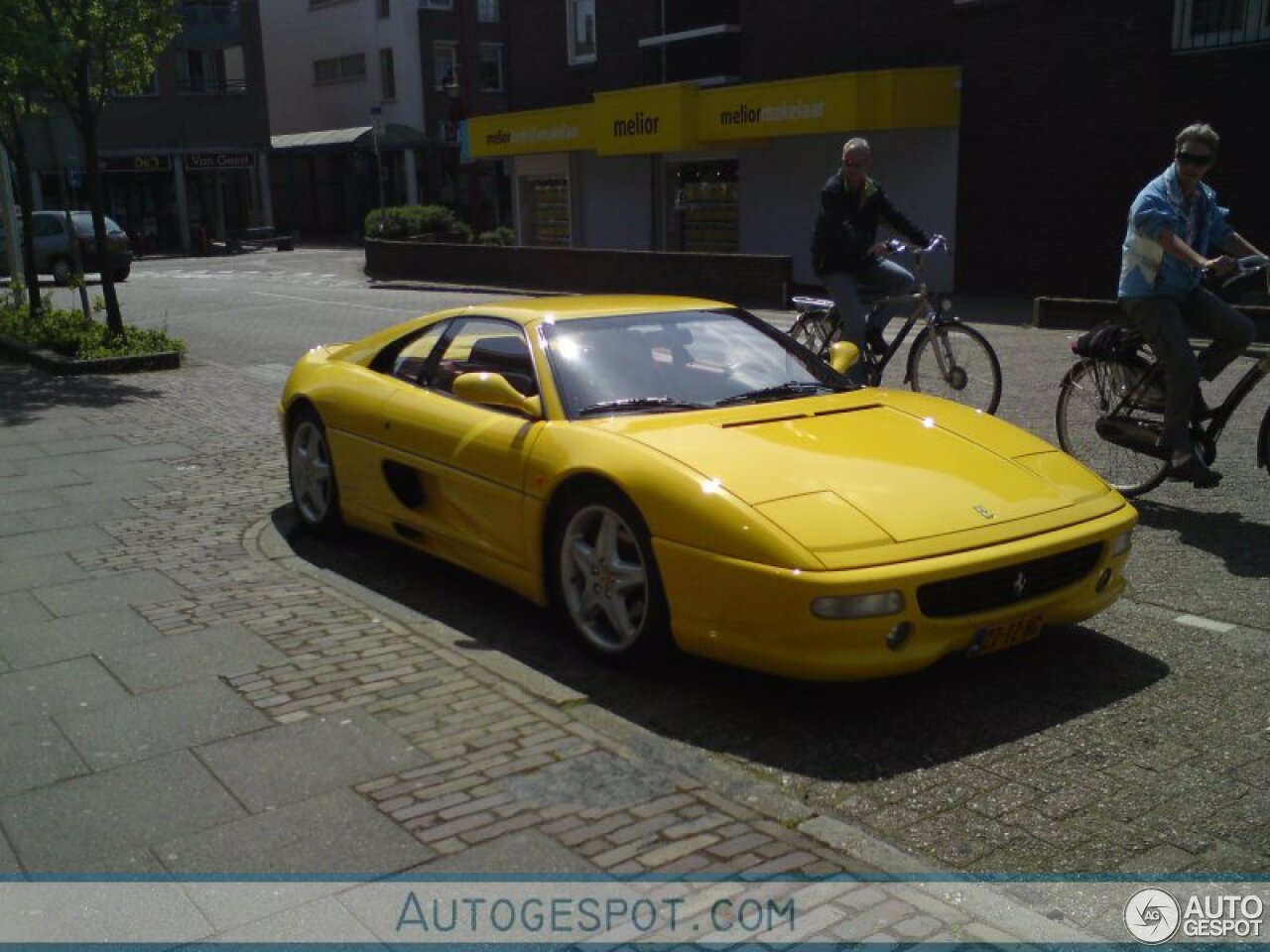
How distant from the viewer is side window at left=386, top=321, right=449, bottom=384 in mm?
6543

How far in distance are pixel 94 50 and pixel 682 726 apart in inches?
483

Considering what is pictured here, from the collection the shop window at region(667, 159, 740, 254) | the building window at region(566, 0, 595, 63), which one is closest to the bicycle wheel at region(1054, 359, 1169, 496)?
the shop window at region(667, 159, 740, 254)

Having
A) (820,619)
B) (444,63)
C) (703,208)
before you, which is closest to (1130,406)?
(820,619)

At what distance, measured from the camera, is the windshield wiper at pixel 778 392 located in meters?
5.57

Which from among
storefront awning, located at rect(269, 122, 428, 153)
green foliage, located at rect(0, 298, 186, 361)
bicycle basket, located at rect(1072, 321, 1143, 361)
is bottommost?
green foliage, located at rect(0, 298, 186, 361)

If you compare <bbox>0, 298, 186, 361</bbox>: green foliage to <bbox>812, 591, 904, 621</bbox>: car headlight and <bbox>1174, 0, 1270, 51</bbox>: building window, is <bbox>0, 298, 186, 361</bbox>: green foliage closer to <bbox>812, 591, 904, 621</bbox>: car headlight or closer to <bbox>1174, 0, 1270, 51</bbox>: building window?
<bbox>812, 591, 904, 621</bbox>: car headlight

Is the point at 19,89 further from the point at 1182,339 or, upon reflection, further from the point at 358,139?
the point at 358,139

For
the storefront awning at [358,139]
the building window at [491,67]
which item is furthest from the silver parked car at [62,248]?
the building window at [491,67]

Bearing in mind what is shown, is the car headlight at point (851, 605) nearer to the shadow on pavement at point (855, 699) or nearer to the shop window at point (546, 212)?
the shadow on pavement at point (855, 699)

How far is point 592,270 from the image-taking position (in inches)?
A: 995

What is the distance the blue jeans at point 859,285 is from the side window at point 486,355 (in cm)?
384

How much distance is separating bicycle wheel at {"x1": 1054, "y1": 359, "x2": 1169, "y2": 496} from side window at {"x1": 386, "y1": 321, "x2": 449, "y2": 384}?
3.68 m

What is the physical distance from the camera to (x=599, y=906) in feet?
11.0

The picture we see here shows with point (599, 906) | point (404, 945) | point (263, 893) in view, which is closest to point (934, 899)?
point (599, 906)
